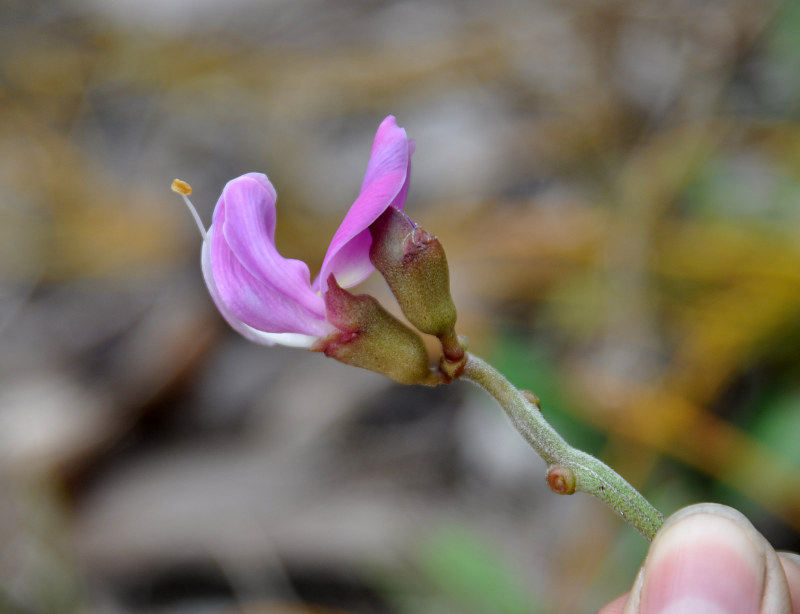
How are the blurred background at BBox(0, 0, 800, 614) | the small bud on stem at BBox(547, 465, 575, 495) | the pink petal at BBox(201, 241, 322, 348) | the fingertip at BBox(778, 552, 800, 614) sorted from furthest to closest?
the blurred background at BBox(0, 0, 800, 614) < the fingertip at BBox(778, 552, 800, 614) < the pink petal at BBox(201, 241, 322, 348) < the small bud on stem at BBox(547, 465, 575, 495)

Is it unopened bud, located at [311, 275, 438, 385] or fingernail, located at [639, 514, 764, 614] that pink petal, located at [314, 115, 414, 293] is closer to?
unopened bud, located at [311, 275, 438, 385]

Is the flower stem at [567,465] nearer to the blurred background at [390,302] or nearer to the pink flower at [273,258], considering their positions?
the pink flower at [273,258]

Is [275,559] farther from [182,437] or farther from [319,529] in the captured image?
[182,437]

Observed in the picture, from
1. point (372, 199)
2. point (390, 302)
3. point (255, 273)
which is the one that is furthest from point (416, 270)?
point (390, 302)

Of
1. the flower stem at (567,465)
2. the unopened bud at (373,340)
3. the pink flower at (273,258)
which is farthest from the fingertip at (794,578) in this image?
the pink flower at (273,258)

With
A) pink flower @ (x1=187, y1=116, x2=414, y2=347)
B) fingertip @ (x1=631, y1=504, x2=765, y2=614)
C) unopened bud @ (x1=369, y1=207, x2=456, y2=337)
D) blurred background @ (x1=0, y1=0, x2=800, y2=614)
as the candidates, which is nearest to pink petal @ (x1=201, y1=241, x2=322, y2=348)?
pink flower @ (x1=187, y1=116, x2=414, y2=347)

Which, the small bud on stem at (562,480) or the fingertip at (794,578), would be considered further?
the fingertip at (794,578)

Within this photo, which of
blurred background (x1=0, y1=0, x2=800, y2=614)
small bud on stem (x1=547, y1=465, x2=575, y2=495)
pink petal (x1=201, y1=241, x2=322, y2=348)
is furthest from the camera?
blurred background (x1=0, y1=0, x2=800, y2=614)

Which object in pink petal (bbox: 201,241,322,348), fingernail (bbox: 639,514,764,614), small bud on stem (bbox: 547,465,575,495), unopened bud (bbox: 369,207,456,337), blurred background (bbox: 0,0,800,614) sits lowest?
blurred background (bbox: 0,0,800,614)
